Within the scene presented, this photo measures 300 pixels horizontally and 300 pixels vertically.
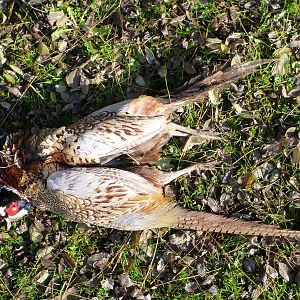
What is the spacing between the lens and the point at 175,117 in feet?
13.2

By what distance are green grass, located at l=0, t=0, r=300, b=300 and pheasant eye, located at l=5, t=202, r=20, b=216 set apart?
23 centimetres

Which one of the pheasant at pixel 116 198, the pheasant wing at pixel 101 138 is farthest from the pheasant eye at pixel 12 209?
the pheasant wing at pixel 101 138

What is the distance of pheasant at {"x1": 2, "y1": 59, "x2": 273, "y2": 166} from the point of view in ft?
11.6

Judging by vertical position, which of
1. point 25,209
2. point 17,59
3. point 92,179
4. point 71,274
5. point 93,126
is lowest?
point 71,274

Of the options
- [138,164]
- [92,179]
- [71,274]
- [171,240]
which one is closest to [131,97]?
[138,164]

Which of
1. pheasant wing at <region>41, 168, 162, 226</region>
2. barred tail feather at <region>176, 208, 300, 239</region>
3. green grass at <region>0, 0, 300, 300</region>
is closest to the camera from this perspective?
pheasant wing at <region>41, 168, 162, 226</region>

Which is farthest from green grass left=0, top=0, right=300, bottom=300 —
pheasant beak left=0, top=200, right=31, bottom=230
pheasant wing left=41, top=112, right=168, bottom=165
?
pheasant wing left=41, top=112, right=168, bottom=165

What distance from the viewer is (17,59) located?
171 inches

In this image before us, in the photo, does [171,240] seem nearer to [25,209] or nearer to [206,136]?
[206,136]

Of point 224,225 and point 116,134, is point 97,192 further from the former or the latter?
point 224,225

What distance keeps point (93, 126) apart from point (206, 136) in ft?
3.06

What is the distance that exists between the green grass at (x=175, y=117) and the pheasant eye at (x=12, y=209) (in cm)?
23

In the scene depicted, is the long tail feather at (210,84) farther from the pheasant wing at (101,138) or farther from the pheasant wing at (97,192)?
the pheasant wing at (97,192)

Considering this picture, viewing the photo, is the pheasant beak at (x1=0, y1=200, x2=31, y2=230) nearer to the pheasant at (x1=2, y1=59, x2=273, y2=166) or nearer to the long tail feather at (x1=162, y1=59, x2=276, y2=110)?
the pheasant at (x1=2, y1=59, x2=273, y2=166)
